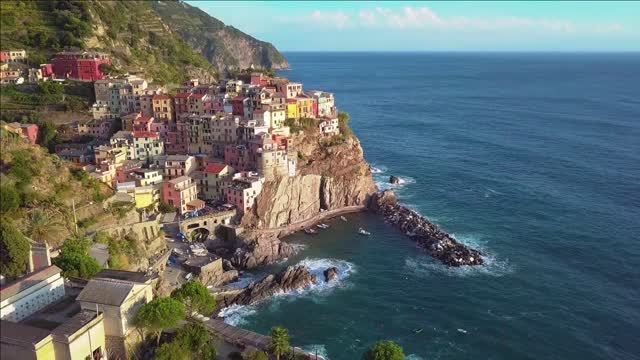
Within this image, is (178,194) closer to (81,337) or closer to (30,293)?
(30,293)

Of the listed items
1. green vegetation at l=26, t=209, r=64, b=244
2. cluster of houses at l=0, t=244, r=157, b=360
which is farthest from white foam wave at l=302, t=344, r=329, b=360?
green vegetation at l=26, t=209, r=64, b=244

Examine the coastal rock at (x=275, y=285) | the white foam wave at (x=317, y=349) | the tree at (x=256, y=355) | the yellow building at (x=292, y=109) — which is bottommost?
the white foam wave at (x=317, y=349)

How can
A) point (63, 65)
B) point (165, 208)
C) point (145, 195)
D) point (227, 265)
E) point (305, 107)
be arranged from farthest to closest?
point (63, 65) → point (305, 107) → point (165, 208) → point (145, 195) → point (227, 265)

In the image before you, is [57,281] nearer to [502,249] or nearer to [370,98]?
[502,249]

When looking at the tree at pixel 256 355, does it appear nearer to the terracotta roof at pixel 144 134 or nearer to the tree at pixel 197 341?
the tree at pixel 197 341

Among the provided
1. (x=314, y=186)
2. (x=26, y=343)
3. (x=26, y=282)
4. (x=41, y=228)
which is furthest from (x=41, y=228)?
(x=314, y=186)

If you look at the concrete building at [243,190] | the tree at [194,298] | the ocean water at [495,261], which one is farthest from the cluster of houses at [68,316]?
the concrete building at [243,190]
